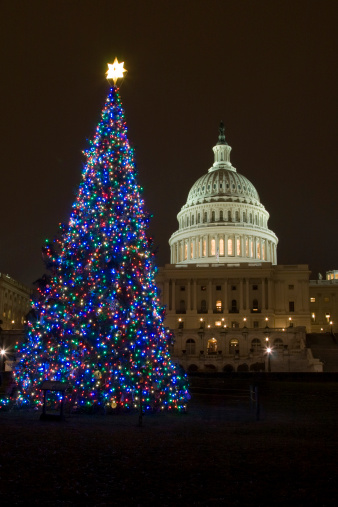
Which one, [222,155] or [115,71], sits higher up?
[222,155]

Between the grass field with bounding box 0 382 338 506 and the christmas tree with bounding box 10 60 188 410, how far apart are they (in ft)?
8.26

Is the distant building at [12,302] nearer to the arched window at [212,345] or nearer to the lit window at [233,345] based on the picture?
the arched window at [212,345]

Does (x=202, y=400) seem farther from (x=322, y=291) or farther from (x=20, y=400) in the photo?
(x=322, y=291)

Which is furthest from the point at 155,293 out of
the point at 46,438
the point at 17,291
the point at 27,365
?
the point at 17,291

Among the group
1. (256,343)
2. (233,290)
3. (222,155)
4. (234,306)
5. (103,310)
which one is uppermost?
(222,155)

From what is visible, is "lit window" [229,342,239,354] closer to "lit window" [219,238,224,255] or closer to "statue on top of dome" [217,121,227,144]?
"lit window" [219,238,224,255]

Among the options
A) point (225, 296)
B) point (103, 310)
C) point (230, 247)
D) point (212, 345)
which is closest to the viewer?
point (103, 310)

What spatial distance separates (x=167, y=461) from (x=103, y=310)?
483 inches

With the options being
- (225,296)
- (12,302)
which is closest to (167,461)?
(225,296)

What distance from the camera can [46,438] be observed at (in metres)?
16.6

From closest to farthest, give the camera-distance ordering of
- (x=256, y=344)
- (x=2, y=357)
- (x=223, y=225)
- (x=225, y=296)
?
(x=2, y=357) → (x=256, y=344) → (x=225, y=296) → (x=223, y=225)

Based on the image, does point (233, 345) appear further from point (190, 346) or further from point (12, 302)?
point (12, 302)

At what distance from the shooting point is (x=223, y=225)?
144 meters

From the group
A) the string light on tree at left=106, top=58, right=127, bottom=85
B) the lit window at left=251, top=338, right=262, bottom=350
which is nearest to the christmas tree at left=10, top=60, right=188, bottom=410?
the string light on tree at left=106, top=58, right=127, bottom=85
